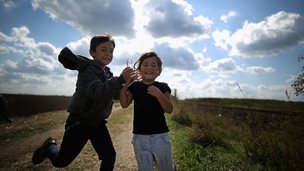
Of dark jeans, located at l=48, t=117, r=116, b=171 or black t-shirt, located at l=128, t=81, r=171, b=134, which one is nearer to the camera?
black t-shirt, located at l=128, t=81, r=171, b=134

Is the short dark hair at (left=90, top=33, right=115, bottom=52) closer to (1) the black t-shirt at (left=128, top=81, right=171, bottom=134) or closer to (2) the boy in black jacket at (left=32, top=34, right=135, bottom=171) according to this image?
(2) the boy in black jacket at (left=32, top=34, right=135, bottom=171)

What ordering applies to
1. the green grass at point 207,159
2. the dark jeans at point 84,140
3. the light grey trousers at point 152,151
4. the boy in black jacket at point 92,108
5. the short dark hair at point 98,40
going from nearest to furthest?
the light grey trousers at point 152,151 → the boy in black jacket at point 92,108 → the dark jeans at point 84,140 → the short dark hair at point 98,40 → the green grass at point 207,159

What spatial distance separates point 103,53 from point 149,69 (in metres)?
0.74

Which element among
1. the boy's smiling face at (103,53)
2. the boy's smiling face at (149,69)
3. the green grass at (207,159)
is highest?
the boy's smiling face at (103,53)

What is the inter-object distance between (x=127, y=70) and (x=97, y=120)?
85 cm

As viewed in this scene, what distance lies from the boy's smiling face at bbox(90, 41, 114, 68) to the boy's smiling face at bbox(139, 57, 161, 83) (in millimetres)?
573

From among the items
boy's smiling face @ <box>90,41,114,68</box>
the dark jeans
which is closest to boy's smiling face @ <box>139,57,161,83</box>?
boy's smiling face @ <box>90,41,114,68</box>

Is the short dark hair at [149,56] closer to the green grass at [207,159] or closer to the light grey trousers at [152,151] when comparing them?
the light grey trousers at [152,151]

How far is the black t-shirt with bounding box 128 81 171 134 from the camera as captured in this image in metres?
3.13

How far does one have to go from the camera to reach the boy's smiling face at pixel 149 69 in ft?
10.8

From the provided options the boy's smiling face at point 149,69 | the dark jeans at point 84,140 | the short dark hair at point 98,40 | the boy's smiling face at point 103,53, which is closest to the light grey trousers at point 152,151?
the dark jeans at point 84,140

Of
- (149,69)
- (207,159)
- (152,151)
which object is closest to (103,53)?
(149,69)

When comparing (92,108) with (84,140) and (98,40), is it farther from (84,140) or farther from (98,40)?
(98,40)

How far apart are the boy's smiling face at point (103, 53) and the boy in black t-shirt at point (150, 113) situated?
0.48 m
